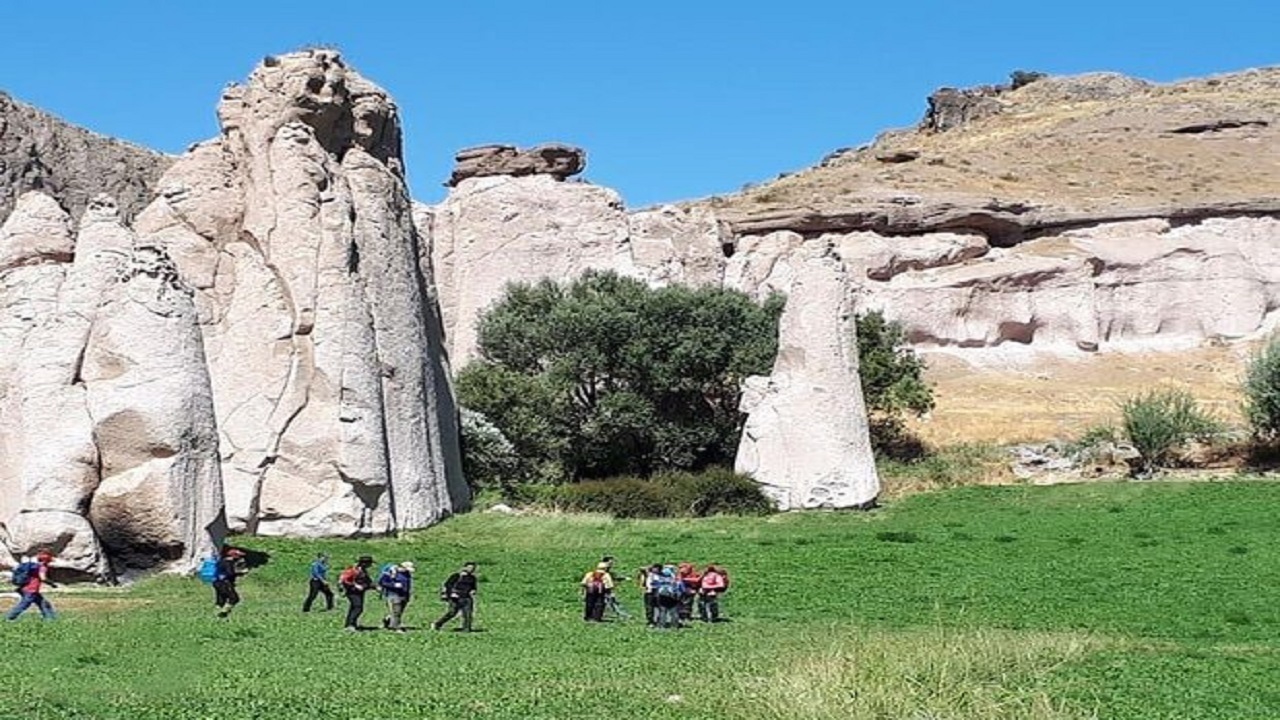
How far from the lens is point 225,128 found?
39000 mm

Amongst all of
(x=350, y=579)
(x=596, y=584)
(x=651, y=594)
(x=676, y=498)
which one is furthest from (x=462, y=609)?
(x=676, y=498)

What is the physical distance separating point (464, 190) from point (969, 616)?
42.9 meters

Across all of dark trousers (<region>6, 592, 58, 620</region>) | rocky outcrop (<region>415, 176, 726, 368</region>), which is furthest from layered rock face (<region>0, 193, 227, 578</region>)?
rocky outcrop (<region>415, 176, 726, 368</region>)

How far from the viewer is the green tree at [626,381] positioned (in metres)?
50.4

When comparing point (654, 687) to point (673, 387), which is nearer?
point (654, 687)

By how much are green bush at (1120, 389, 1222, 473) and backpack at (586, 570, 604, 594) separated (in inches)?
1071

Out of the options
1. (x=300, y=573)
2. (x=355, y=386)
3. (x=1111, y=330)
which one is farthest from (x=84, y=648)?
(x=1111, y=330)

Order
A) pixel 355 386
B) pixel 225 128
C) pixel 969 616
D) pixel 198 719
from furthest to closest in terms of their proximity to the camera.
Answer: pixel 225 128 < pixel 355 386 < pixel 969 616 < pixel 198 719

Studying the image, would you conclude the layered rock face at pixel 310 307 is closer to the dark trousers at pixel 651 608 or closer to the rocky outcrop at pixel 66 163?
the dark trousers at pixel 651 608

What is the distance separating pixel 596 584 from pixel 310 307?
14.1 metres

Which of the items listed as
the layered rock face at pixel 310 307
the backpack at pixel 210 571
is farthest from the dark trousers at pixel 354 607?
the layered rock face at pixel 310 307

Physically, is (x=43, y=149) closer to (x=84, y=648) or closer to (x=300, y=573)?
(x=300, y=573)

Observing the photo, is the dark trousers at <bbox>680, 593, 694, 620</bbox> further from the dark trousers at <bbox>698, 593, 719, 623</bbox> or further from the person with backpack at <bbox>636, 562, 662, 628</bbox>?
the person with backpack at <bbox>636, 562, 662, 628</bbox>

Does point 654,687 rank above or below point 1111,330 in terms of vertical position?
below
